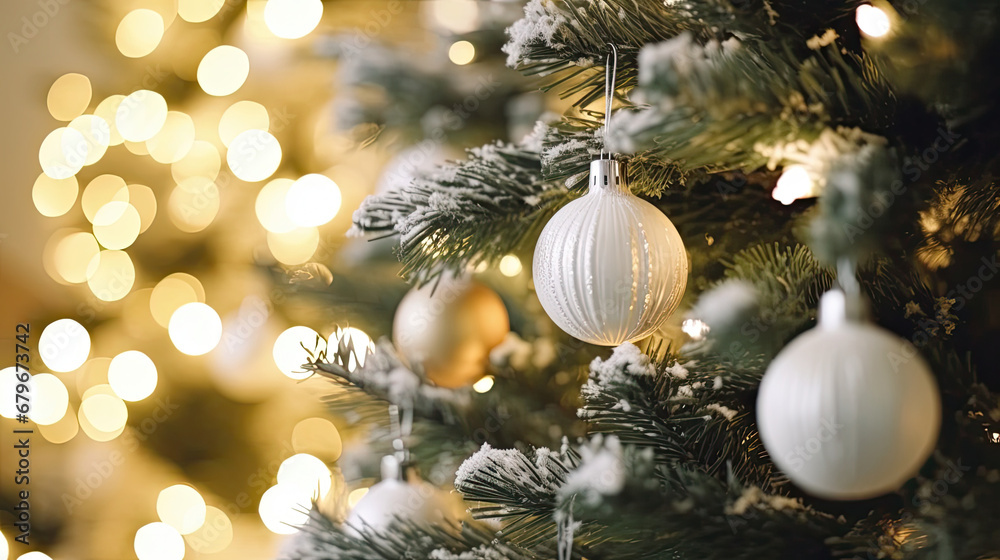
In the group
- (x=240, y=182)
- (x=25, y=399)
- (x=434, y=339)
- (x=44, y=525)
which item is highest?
(x=240, y=182)

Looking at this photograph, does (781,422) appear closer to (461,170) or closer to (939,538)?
(939,538)

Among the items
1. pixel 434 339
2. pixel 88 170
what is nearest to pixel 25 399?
pixel 88 170

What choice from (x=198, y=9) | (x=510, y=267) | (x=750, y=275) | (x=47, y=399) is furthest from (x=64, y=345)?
(x=750, y=275)

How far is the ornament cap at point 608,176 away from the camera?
14.6 inches

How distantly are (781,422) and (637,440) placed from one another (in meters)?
0.10

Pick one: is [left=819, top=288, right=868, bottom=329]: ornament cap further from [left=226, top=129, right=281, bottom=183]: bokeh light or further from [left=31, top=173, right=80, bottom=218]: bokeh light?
[left=31, top=173, right=80, bottom=218]: bokeh light

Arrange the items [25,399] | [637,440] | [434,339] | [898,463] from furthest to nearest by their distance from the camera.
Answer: [25,399]
[434,339]
[637,440]
[898,463]


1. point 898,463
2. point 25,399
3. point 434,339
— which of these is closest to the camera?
point 898,463

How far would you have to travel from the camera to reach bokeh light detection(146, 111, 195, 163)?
1.01 meters

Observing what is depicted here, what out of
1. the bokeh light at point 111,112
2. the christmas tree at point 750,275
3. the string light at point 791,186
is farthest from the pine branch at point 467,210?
the bokeh light at point 111,112

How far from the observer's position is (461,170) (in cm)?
40

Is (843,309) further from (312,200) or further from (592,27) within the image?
(312,200)

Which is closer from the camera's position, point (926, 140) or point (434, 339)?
point (926, 140)

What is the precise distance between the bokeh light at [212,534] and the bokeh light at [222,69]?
0.62m
